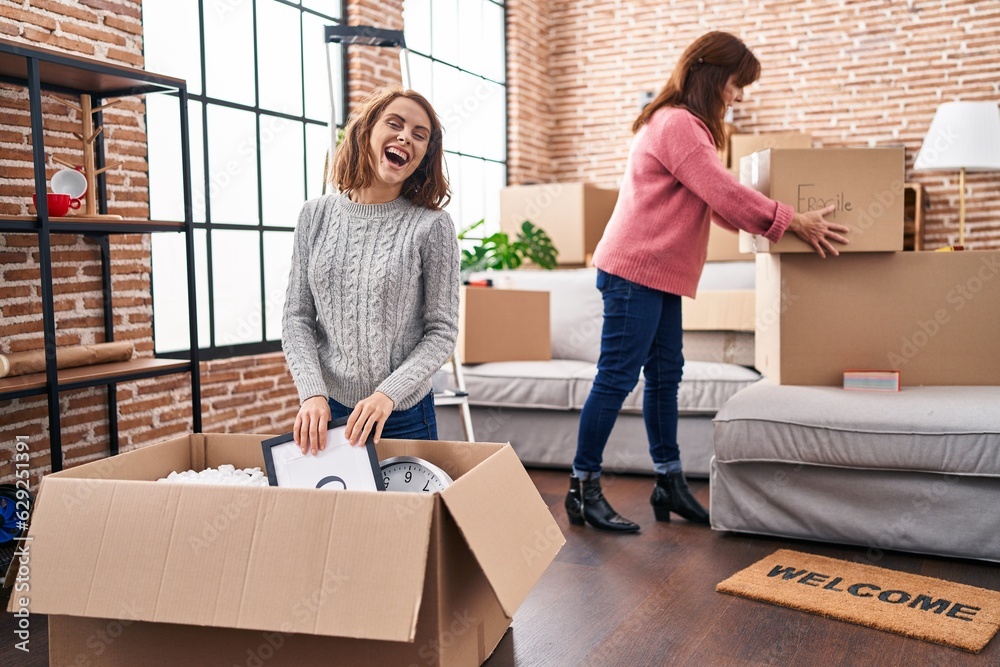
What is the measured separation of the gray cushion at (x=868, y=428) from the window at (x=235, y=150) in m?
1.79

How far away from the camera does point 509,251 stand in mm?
4449

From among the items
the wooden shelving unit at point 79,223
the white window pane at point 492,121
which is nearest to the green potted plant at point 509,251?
the white window pane at point 492,121

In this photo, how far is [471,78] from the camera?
17.6 ft

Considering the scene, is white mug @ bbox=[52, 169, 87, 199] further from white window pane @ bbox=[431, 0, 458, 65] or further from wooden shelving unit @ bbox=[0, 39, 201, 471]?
white window pane @ bbox=[431, 0, 458, 65]

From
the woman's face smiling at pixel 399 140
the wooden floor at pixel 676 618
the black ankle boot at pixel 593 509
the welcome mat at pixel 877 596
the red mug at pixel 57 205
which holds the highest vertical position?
the woman's face smiling at pixel 399 140

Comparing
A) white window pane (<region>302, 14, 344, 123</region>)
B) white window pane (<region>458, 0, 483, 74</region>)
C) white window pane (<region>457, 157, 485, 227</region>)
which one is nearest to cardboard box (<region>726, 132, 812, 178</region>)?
white window pane (<region>457, 157, 485, 227</region>)

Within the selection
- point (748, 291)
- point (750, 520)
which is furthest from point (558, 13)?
point (750, 520)

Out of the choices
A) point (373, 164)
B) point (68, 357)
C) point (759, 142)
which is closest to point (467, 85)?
point (759, 142)

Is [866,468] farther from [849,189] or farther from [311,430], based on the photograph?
[311,430]

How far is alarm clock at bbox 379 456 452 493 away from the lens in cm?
150

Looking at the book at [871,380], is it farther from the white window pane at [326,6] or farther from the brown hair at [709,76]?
the white window pane at [326,6]

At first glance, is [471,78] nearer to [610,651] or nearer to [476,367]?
[476,367]

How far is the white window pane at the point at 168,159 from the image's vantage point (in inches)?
120

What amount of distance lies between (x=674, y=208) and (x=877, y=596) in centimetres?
116
